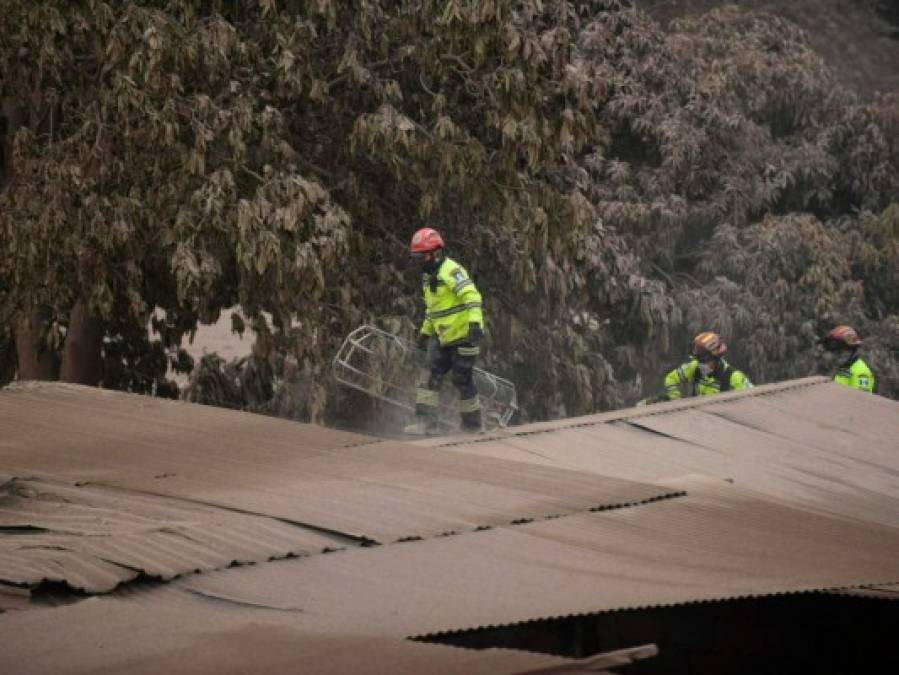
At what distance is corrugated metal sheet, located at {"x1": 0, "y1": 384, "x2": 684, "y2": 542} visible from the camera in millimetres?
5574

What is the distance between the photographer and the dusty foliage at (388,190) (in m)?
12.6

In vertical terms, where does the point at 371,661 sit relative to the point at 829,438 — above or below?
below

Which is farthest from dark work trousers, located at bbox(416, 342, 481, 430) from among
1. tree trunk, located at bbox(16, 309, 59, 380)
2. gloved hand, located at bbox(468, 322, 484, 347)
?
tree trunk, located at bbox(16, 309, 59, 380)

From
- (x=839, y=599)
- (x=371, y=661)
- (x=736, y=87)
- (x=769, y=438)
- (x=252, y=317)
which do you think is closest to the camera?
(x=371, y=661)

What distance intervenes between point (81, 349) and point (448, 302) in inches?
174

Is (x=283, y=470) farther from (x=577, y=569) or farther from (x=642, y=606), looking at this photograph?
(x=642, y=606)

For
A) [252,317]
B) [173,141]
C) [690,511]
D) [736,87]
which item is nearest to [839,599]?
Result: [690,511]

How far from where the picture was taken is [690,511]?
600cm

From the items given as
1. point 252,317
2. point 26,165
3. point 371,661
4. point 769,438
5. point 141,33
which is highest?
point 141,33

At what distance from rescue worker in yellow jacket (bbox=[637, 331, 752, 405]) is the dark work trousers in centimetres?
292

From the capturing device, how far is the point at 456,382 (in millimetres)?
11680

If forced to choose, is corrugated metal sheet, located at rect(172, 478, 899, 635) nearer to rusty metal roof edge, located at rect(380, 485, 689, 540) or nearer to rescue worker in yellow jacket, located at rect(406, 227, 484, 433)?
rusty metal roof edge, located at rect(380, 485, 689, 540)

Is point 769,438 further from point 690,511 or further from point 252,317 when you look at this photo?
point 252,317

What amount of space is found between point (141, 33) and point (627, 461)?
18.7 ft
